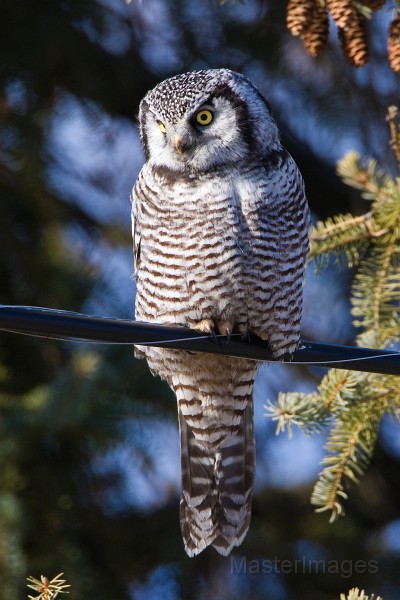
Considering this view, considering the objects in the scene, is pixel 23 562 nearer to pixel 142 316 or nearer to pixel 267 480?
pixel 142 316

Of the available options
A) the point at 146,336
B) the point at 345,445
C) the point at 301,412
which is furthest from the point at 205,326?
the point at 146,336

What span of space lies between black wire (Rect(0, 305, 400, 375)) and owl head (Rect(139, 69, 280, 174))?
2.95 feet

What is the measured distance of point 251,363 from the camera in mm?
4289

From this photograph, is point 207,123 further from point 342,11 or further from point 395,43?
point 395,43

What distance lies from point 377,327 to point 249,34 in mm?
3071

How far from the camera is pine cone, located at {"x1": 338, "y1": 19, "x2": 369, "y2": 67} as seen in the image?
3.95m

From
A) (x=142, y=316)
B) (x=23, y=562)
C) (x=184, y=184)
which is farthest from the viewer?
(x=23, y=562)

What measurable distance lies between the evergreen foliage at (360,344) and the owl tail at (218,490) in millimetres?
543

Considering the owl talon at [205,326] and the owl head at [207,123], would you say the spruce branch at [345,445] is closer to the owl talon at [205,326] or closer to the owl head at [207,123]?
the owl talon at [205,326]

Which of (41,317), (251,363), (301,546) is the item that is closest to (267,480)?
(301,546)

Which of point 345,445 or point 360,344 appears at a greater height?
point 360,344

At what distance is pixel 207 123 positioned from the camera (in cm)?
404

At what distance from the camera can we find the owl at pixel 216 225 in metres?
3.84

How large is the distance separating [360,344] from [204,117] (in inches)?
44.3
